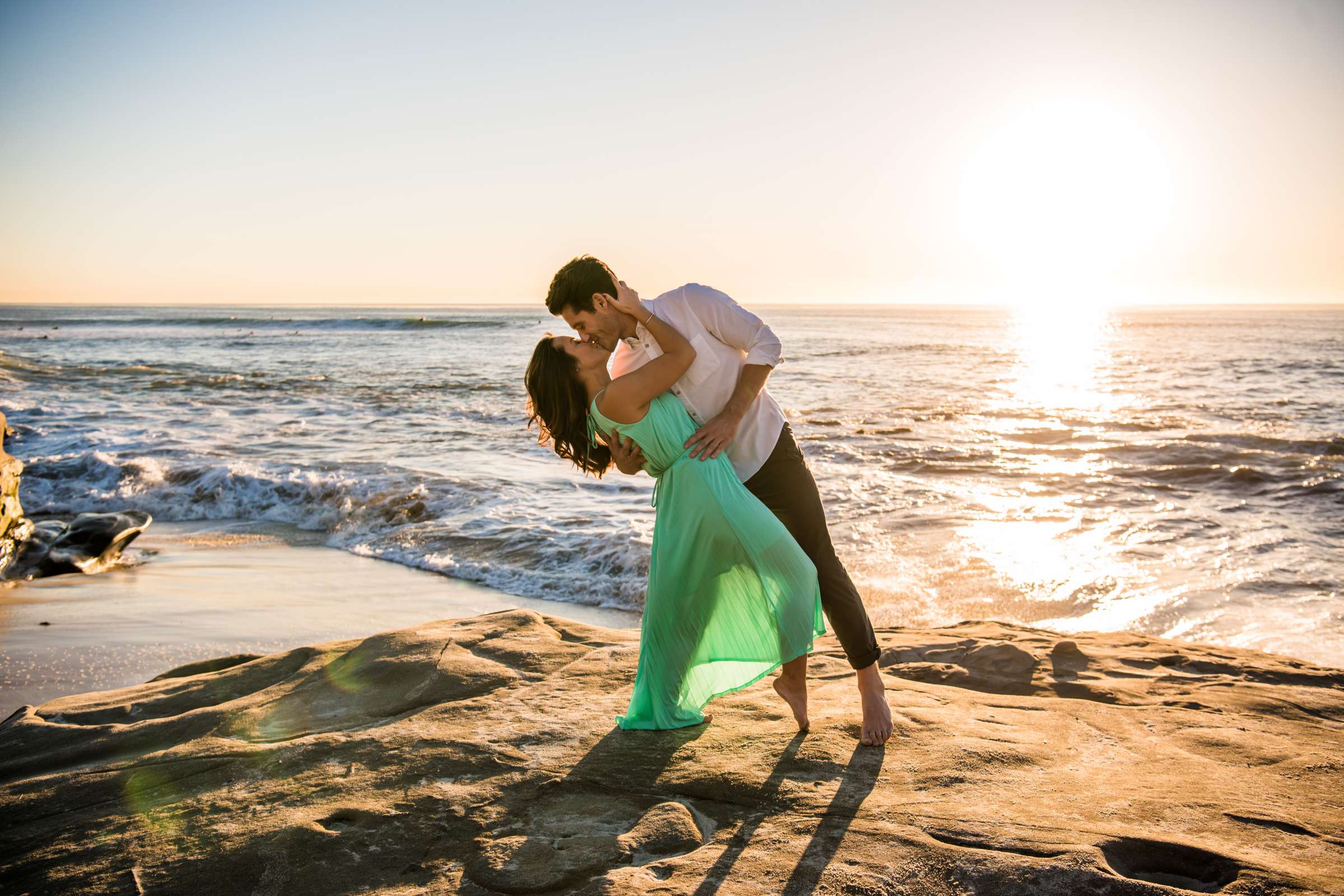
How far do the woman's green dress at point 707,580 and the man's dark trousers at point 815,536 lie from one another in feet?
0.34

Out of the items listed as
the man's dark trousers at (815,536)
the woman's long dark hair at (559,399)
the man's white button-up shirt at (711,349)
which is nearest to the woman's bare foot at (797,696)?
the man's dark trousers at (815,536)

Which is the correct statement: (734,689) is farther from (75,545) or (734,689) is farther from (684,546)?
(75,545)

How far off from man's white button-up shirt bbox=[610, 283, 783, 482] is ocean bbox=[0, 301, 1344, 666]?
3.52 meters

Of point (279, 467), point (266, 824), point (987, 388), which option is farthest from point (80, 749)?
point (987, 388)

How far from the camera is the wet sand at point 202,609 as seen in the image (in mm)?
5023

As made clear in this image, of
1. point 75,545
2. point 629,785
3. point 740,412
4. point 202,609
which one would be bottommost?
point 202,609

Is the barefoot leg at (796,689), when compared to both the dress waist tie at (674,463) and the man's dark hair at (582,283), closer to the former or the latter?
the dress waist tie at (674,463)

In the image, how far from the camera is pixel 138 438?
13.1 m

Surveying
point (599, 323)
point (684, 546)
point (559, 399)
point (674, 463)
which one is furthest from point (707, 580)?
point (599, 323)

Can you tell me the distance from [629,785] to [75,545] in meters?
6.90

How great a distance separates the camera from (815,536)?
3.27m

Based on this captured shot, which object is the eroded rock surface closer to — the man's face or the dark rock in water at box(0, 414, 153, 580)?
the man's face

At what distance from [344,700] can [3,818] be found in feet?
3.73

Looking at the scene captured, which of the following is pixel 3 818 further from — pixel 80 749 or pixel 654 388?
pixel 654 388
